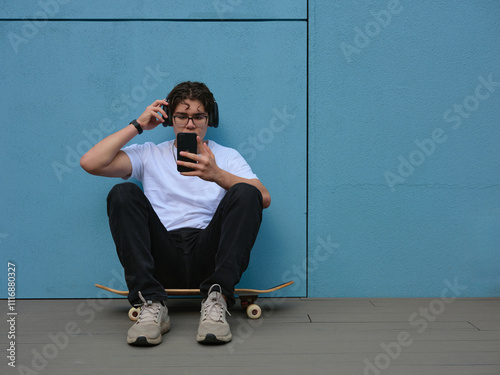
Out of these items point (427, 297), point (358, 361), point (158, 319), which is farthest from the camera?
point (427, 297)

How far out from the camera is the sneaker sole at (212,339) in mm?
1468

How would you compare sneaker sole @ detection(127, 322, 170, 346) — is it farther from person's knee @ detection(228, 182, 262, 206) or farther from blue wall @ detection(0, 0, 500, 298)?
blue wall @ detection(0, 0, 500, 298)

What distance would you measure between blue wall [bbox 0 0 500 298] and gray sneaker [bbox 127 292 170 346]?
65cm

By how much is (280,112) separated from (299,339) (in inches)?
42.3

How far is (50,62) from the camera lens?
7.18 feet

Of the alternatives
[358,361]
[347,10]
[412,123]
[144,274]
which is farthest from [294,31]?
[358,361]

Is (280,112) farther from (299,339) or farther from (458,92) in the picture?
(299,339)

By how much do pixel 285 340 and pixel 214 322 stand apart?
0.24m

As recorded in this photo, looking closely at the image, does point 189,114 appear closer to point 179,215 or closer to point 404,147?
→ point 179,215

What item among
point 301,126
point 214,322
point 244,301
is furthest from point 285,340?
point 301,126

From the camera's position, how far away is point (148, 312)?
1.55 meters

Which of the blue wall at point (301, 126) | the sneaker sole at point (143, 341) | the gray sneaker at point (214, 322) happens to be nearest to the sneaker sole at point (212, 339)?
the gray sneaker at point (214, 322)

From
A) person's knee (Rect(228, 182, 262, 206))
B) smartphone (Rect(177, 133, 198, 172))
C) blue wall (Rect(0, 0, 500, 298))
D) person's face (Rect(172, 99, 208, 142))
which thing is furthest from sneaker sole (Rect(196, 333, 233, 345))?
person's face (Rect(172, 99, 208, 142))

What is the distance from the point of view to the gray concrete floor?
129 cm
